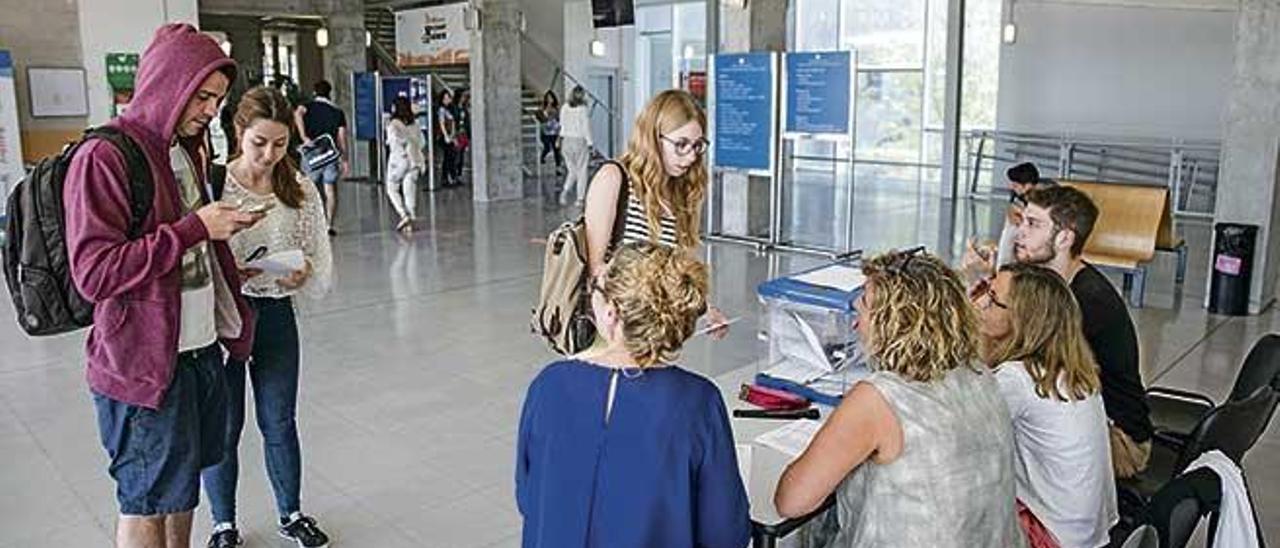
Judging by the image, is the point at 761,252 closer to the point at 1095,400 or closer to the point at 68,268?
the point at 1095,400

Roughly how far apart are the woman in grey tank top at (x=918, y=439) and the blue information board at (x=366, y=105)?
13.8 metres

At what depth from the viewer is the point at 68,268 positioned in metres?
2.05

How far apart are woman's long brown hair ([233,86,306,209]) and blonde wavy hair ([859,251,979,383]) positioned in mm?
1790

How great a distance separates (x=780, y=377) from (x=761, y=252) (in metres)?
6.35

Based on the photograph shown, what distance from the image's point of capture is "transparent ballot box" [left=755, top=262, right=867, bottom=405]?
2637 millimetres

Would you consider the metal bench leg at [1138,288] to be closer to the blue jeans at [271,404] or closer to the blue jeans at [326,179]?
the blue jeans at [271,404]

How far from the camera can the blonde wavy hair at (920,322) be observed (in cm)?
186

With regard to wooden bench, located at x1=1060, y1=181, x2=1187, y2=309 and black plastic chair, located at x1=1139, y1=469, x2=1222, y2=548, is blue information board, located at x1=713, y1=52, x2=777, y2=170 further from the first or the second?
black plastic chair, located at x1=1139, y1=469, x2=1222, y2=548

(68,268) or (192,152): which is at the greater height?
(192,152)

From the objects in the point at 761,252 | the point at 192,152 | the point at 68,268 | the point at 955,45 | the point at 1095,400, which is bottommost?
the point at 761,252

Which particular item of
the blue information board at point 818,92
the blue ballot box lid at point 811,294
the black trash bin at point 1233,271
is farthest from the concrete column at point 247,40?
the blue ballot box lid at point 811,294

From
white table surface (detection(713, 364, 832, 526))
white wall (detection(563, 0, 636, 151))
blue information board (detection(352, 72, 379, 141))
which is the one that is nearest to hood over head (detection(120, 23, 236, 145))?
white table surface (detection(713, 364, 832, 526))

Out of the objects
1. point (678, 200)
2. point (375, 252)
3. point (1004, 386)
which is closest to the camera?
point (1004, 386)

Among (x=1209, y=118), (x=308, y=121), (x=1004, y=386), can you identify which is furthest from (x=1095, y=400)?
(x=1209, y=118)
